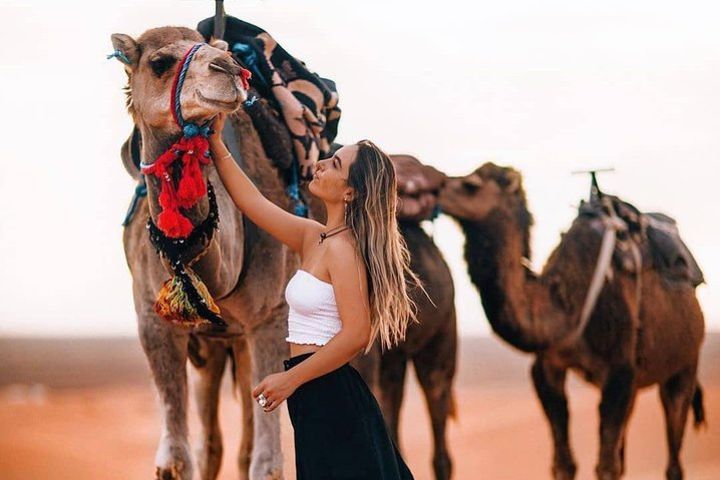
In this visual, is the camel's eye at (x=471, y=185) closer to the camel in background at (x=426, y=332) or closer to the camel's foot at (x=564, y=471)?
the camel in background at (x=426, y=332)

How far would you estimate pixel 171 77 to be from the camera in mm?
3936

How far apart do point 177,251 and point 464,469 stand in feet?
28.6

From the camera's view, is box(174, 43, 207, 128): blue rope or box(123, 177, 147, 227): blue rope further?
box(123, 177, 147, 227): blue rope

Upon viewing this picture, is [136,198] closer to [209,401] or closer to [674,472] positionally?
[209,401]

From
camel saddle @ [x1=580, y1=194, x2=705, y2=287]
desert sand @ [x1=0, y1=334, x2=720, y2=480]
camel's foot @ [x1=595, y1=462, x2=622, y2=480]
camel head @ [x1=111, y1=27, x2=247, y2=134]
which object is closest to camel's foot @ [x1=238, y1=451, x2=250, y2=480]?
desert sand @ [x1=0, y1=334, x2=720, y2=480]

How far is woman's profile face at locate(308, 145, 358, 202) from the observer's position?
3.44 m

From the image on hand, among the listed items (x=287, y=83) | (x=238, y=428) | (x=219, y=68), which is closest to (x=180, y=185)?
(x=219, y=68)

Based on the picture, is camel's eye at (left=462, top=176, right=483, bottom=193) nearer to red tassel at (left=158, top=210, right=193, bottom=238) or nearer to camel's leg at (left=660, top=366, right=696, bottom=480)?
camel's leg at (left=660, top=366, right=696, bottom=480)

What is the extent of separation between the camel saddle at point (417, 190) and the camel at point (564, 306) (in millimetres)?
90

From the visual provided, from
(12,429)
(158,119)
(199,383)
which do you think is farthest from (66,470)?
(158,119)

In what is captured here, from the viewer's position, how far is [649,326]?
732cm

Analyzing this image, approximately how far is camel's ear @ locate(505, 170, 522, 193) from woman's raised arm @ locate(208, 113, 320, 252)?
11.6 ft

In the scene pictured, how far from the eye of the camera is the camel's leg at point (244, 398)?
6.09 m

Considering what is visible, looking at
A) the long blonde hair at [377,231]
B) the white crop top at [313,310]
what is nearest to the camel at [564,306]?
the long blonde hair at [377,231]
